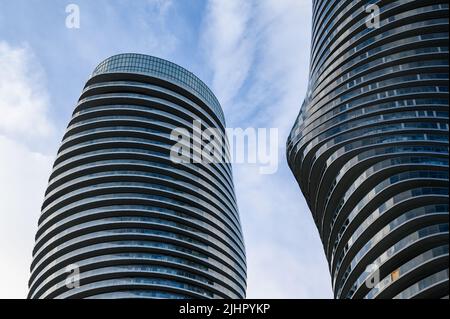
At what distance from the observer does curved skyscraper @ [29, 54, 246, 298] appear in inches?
4569

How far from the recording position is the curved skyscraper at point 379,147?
7844 cm

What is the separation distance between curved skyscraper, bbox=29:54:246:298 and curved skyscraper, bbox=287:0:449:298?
20.8 metres

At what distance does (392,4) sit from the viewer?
11144 cm

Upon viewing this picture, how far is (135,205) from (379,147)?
4647 centimetres

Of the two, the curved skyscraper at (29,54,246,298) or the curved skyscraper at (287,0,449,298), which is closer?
the curved skyscraper at (287,0,449,298)

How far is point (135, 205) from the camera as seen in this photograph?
4857 inches

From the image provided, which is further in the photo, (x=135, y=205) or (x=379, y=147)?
(x=135, y=205)

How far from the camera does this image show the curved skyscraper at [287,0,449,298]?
78438mm

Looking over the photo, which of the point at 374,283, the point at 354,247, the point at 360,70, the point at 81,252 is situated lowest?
the point at 374,283

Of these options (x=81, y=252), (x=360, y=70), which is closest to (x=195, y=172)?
(x=81, y=252)

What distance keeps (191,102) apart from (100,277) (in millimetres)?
43649

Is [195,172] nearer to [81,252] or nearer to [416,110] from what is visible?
[81,252]

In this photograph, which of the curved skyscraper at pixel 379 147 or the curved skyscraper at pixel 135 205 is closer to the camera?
the curved skyscraper at pixel 379 147

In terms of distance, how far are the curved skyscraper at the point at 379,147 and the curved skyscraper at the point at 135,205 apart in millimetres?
20801
